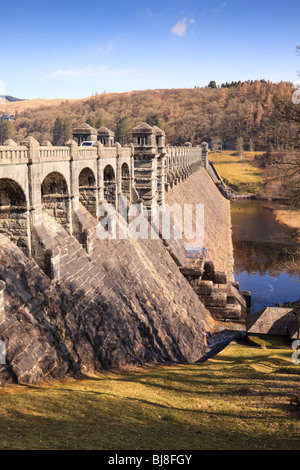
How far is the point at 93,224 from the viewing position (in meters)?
27.4

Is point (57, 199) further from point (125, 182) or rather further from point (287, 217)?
point (287, 217)

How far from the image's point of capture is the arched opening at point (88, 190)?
1131 inches

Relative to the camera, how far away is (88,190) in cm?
2889

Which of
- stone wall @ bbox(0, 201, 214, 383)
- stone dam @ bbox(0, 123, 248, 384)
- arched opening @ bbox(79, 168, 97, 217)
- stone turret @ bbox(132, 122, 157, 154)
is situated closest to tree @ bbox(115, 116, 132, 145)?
stone turret @ bbox(132, 122, 157, 154)

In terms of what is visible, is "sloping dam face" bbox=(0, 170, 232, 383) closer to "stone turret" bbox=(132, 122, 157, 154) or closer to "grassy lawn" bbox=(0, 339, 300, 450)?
"grassy lawn" bbox=(0, 339, 300, 450)

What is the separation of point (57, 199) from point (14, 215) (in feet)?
Result: 16.6

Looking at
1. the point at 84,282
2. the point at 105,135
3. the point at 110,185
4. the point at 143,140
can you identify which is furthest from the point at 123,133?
the point at 84,282

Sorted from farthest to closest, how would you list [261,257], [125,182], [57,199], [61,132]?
[61,132], [261,257], [125,182], [57,199]

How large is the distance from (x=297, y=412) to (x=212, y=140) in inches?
6238

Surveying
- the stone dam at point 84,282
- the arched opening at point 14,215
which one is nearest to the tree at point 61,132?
the stone dam at point 84,282

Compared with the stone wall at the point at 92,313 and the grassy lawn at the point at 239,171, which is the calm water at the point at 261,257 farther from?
the grassy lawn at the point at 239,171

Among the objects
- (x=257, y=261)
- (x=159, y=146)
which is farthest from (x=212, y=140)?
(x=159, y=146)

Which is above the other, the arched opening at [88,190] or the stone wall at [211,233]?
the arched opening at [88,190]

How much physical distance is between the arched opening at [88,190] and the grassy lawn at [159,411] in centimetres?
1276
